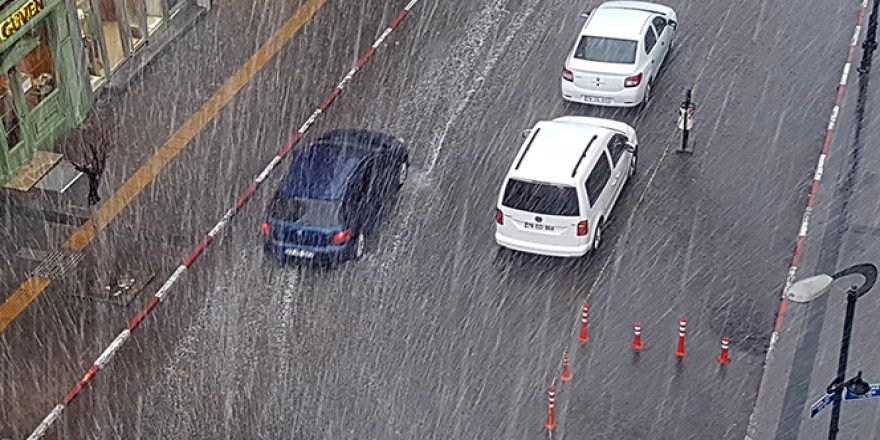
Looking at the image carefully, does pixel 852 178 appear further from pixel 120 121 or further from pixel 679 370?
pixel 120 121

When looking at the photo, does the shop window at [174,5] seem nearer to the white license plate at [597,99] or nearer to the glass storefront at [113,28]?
the glass storefront at [113,28]

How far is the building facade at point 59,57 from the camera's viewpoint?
28266mm

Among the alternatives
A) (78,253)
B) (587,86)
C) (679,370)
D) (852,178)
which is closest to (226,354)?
(78,253)

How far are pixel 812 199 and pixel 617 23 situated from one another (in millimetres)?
6179

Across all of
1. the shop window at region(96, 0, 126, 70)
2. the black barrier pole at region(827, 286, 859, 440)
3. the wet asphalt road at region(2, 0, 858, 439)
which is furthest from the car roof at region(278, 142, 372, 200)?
the black barrier pole at region(827, 286, 859, 440)

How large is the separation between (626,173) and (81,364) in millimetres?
10946

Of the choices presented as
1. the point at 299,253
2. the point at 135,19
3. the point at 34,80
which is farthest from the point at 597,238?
the point at 135,19

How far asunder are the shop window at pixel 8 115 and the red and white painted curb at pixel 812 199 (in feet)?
50.3

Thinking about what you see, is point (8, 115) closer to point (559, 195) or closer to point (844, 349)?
point (559, 195)

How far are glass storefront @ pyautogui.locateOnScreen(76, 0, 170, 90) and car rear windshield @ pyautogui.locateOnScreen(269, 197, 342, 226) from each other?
739cm

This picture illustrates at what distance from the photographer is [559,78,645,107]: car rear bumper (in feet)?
98.3

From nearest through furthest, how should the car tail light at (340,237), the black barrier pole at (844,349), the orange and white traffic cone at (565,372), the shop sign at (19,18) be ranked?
1. the black barrier pole at (844,349)
2. the orange and white traffic cone at (565,372)
3. the car tail light at (340,237)
4. the shop sign at (19,18)

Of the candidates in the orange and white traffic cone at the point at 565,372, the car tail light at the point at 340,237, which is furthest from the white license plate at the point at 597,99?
the orange and white traffic cone at the point at 565,372

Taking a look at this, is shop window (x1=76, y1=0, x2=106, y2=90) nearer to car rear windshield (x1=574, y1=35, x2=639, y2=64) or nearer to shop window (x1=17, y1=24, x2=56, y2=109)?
shop window (x1=17, y1=24, x2=56, y2=109)
